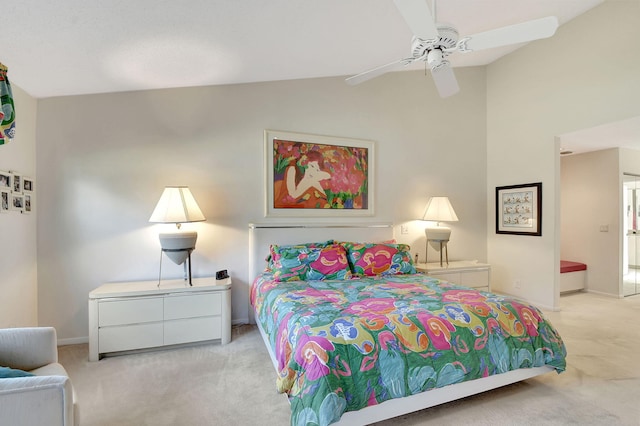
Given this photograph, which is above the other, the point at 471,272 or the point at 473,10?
the point at 473,10

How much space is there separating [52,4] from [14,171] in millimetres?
1613

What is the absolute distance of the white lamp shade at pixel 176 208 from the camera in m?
2.91

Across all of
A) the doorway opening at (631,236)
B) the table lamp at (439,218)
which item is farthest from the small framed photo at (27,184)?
the doorway opening at (631,236)

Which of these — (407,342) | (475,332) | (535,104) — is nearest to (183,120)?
(407,342)

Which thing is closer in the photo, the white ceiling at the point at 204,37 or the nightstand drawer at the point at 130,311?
the white ceiling at the point at 204,37

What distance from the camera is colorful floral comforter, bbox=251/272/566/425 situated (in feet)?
5.10

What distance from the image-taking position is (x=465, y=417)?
188 cm

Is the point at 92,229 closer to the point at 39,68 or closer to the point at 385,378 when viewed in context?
the point at 39,68

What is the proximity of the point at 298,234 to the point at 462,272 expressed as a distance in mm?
2175

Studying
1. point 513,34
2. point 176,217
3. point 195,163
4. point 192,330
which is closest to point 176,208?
point 176,217

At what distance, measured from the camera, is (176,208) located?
2955 millimetres

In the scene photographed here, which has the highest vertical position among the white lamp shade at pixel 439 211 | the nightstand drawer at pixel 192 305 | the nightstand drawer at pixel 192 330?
the white lamp shade at pixel 439 211

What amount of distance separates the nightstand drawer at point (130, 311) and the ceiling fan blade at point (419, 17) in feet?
9.64

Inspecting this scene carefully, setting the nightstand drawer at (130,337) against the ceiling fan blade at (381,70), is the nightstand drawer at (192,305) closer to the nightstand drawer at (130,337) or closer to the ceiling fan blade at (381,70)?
the nightstand drawer at (130,337)
